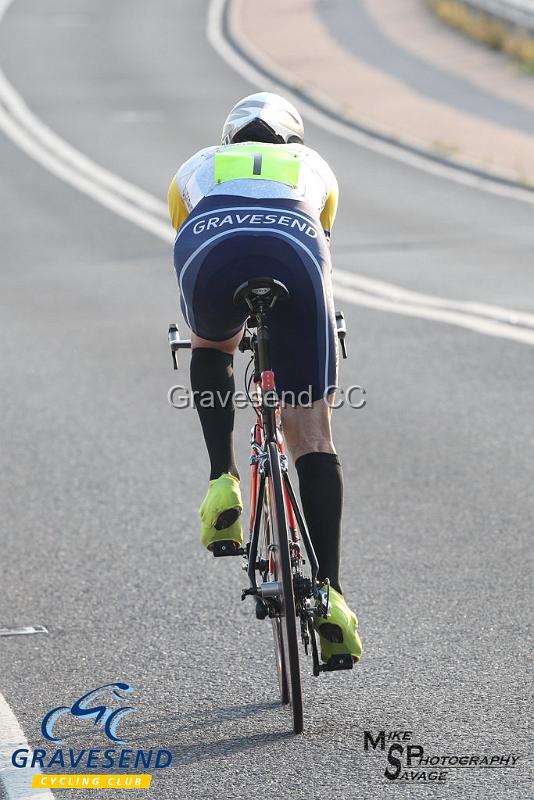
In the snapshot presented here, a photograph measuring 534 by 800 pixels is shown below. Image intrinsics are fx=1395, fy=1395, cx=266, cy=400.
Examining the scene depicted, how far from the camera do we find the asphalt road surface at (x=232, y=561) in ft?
14.7

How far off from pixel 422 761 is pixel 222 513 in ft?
3.41

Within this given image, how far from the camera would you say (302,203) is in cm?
446

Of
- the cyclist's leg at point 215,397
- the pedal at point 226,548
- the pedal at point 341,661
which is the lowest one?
the pedal at point 341,661

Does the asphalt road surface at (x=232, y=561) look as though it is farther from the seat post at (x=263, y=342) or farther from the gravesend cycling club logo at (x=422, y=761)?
the seat post at (x=263, y=342)

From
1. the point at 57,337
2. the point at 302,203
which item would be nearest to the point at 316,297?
the point at 302,203

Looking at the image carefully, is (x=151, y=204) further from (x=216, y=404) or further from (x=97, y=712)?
(x=97, y=712)

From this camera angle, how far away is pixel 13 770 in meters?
4.23

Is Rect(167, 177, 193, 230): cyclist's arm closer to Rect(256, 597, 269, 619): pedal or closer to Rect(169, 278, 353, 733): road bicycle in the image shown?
Rect(169, 278, 353, 733): road bicycle

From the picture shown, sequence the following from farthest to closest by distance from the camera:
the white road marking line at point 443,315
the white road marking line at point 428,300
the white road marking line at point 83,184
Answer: the white road marking line at point 83,184 < the white road marking line at point 428,300 < the white road marking line at point 443,315

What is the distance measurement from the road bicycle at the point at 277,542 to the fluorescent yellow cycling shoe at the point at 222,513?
33mm

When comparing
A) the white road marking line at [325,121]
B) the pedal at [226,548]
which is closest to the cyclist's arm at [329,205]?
the pedal at [226,548]

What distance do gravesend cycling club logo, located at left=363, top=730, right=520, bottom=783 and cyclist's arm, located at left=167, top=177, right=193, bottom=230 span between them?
6.01 feet

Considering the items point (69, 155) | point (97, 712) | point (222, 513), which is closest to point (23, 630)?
point (97, 712)

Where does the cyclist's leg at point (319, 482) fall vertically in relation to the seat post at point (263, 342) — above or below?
below
